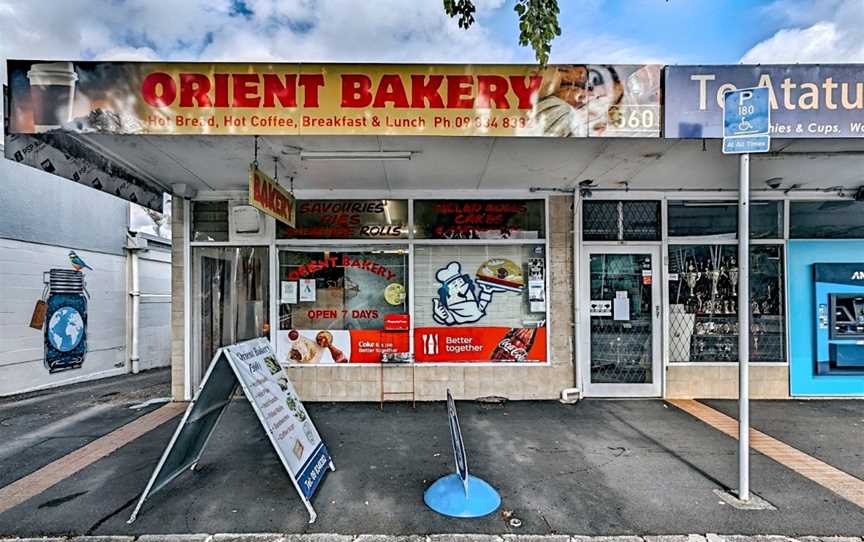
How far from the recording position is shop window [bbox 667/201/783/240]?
6.25 metres

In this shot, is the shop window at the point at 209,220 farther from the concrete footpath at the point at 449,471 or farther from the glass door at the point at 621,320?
the glass door at the point at 621,320

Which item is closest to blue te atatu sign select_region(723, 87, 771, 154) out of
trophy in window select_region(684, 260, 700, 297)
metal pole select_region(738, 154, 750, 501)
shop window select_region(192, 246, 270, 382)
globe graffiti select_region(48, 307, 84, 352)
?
metal pole select_region(738, 154, 750, 501)

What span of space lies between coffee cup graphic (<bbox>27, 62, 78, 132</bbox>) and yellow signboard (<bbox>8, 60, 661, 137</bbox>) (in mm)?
270

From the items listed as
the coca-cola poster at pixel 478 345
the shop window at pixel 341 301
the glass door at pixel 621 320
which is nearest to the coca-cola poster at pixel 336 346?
the shop window at pixel 341 301

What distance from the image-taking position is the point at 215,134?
3811 mm

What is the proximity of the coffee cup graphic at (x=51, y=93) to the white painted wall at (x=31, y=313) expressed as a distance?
194 inches

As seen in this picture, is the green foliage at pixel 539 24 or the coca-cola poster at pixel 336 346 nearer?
the green foliage at pixel 539 24

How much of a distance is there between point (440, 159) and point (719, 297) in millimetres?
4511

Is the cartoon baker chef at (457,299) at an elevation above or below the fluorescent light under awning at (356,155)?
below

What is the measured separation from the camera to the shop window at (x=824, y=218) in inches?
244

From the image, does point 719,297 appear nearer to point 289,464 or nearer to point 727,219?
point 727,219

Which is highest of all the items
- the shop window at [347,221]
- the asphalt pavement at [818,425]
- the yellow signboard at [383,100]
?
the yellow signboard at [383,100]

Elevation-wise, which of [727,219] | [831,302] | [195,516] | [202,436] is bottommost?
[195,516]

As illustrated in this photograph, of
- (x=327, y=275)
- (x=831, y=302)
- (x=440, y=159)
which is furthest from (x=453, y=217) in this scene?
(x=831, y=302)
